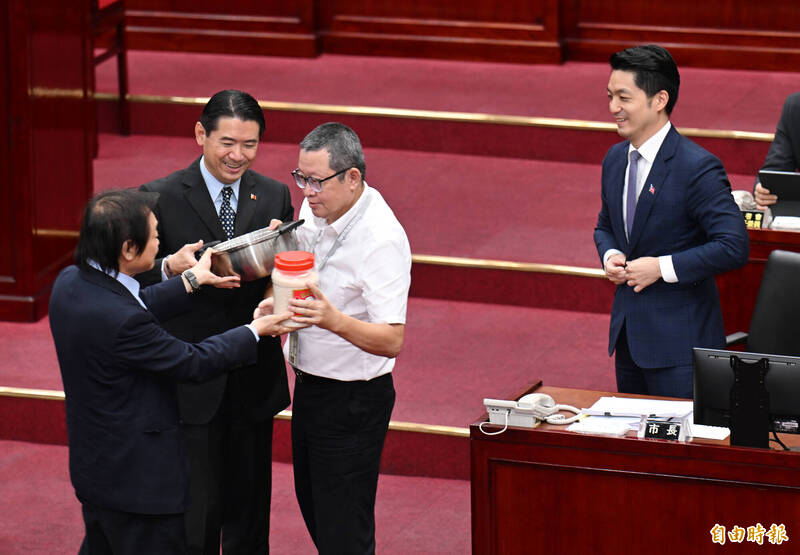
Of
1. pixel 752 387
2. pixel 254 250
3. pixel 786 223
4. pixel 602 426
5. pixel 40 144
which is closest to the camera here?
pixel 752 387

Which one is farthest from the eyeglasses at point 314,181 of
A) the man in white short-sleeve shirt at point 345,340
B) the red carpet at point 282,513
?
the red carpet at point 282,513

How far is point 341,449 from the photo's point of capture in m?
3.28

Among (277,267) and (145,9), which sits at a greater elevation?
(145,9)

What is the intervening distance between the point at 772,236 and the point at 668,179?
116cm

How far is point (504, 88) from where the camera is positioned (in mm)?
7160

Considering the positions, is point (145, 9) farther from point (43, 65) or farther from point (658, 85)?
point (658, 85)

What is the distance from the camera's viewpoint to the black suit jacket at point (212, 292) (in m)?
3.38

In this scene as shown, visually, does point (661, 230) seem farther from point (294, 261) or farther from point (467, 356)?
point (467, 356)

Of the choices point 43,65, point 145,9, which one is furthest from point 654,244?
point 145,9

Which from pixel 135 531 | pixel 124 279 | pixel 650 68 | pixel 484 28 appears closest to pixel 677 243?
pixel 650 68

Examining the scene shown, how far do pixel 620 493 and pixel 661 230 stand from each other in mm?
794

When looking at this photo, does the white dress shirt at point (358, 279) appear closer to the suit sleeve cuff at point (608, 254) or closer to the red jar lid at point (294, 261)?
the red jar lid at point (294, 261)

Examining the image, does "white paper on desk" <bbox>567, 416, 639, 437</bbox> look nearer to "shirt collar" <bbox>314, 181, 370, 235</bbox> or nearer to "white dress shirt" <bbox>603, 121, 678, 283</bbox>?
"white dress shirt" <bbox>603, 121, 678, 283</bbox>

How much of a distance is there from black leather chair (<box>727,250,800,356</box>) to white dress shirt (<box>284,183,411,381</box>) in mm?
1423
